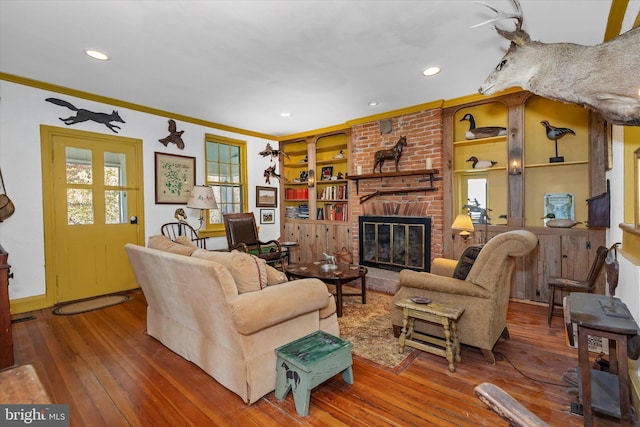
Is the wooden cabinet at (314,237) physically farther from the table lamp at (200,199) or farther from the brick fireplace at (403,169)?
the table lamp at (200,199)

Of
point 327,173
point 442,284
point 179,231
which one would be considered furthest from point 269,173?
point 442,284

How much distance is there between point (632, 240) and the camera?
1990 millimetres

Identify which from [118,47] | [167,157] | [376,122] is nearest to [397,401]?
[118,47]

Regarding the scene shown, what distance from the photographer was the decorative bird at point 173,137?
452cm

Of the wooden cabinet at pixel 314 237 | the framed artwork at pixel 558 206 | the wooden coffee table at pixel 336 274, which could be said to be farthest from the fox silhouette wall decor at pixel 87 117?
the framed artwork at pixel 558 206

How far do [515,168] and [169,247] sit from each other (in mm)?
3867

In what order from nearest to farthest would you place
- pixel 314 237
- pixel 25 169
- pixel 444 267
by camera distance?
pixel 444 267, pixel 25 169, pixel 314 237

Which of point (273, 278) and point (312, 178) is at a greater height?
point (312, 178)

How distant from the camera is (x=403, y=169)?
15.0ft

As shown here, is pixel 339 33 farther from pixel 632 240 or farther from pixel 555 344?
pixel 555 344

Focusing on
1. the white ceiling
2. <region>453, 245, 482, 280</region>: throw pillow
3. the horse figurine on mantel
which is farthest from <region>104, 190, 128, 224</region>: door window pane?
<region>453, 245, 482, 280</region>: throw pillow

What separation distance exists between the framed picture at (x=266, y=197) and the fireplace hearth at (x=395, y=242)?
6.55ft

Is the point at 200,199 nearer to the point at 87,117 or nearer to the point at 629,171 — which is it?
the point at 87,117

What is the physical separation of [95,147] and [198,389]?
11.4ft
